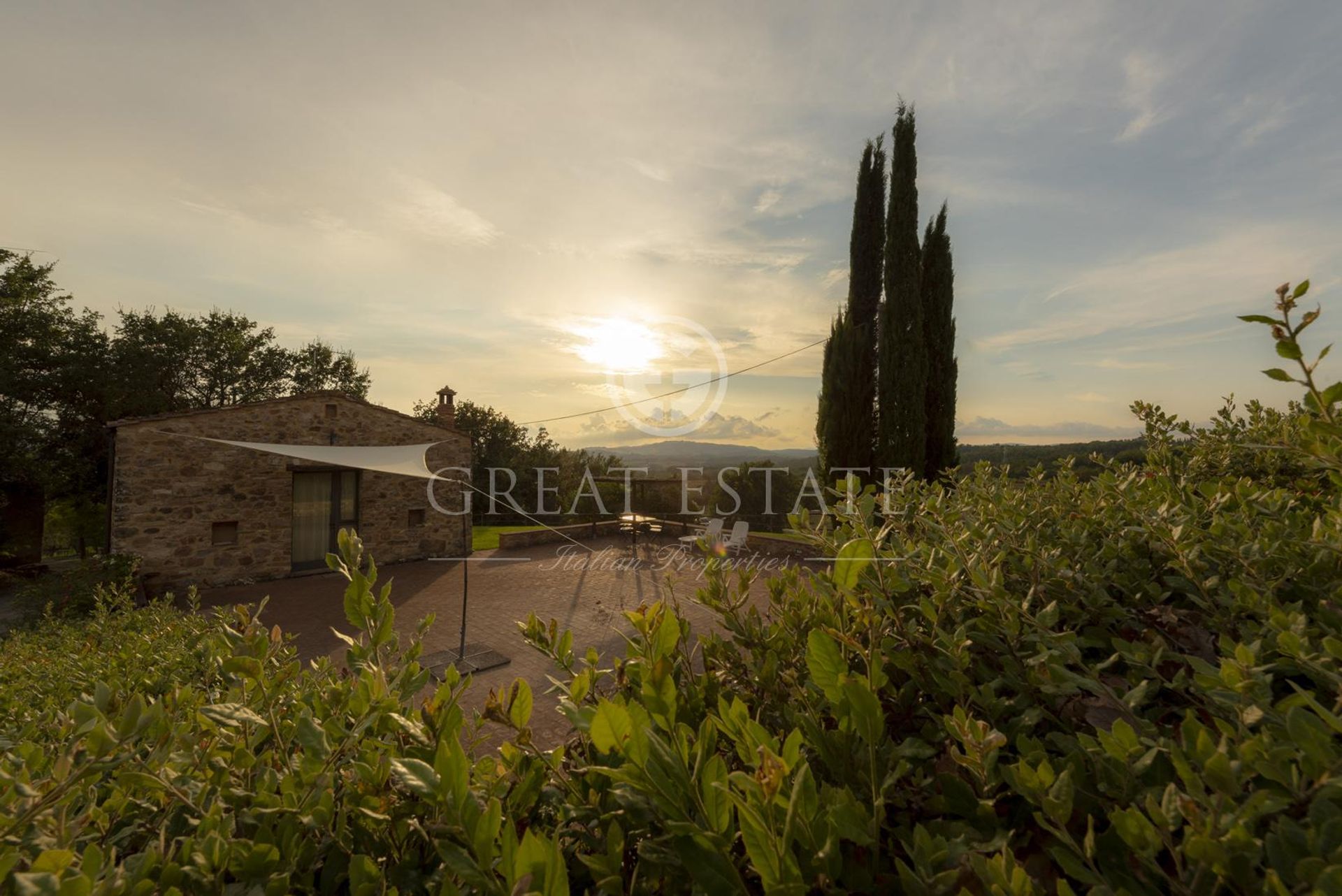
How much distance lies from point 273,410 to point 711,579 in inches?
498

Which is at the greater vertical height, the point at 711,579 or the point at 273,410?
the point at 273,410

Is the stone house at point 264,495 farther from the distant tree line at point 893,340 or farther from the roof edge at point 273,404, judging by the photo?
the distant tree line at point 893,340

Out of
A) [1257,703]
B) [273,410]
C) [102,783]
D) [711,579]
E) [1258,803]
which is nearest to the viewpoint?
[1258,803]

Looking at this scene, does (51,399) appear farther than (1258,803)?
Yes

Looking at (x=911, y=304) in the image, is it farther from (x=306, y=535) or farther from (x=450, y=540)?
(x=306, y=535)

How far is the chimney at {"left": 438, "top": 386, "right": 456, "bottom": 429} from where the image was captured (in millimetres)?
14336

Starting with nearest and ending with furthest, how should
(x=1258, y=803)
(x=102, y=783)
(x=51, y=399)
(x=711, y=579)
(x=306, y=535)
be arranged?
(x=1258, y=803) < (x=102, y=783) < (x=711, y=579) < (x=306, y=535) < (x=51, y=399)

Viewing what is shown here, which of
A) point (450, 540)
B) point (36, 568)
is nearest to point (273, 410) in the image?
point (450, 540)

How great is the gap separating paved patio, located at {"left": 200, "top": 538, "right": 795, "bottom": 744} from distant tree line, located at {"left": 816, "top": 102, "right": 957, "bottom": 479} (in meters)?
3.61

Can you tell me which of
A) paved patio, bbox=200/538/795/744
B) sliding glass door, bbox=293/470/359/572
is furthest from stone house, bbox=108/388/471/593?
paved patio, bbox=200/538/795/744

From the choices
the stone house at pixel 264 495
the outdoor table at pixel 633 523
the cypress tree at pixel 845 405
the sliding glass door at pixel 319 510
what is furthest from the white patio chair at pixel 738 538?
the sliding glass door at pixel 319 510

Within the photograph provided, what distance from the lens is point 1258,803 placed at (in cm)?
59

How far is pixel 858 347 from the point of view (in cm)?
1259

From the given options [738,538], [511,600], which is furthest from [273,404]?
[738,538]
